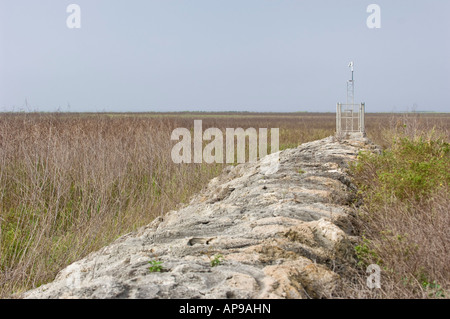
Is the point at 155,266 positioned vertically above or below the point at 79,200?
above

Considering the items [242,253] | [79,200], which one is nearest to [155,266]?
[242,253]

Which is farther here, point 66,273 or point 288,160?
point 288,160

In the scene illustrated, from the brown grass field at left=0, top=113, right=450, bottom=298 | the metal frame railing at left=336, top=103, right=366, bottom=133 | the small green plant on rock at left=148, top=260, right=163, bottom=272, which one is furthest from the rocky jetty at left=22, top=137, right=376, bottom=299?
the metal frame railing at left=336, top=103, right=366, bottom=133

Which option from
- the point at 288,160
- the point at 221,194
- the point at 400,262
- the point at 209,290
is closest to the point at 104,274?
the point at 209,290

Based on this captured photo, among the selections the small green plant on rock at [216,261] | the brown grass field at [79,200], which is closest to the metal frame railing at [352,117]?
the brown grass field at [79,200]

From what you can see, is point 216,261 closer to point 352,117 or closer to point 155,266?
point 155,266

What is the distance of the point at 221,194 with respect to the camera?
643 centimetres

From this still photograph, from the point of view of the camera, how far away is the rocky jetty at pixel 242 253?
2853 mm

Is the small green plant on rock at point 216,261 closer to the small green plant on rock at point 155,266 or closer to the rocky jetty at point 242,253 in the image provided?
the rocky jetty at point 242,253

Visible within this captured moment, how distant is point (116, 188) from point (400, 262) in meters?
6.21

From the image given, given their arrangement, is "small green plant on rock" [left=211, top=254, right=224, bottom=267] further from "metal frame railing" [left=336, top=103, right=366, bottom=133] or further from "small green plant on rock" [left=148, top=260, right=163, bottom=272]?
"metal frame railing" [left=336, top=103, right=366, bottom=133]

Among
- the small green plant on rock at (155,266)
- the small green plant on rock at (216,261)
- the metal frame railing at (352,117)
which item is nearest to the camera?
the small green plant on rock at (155,266)

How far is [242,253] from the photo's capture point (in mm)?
3477
